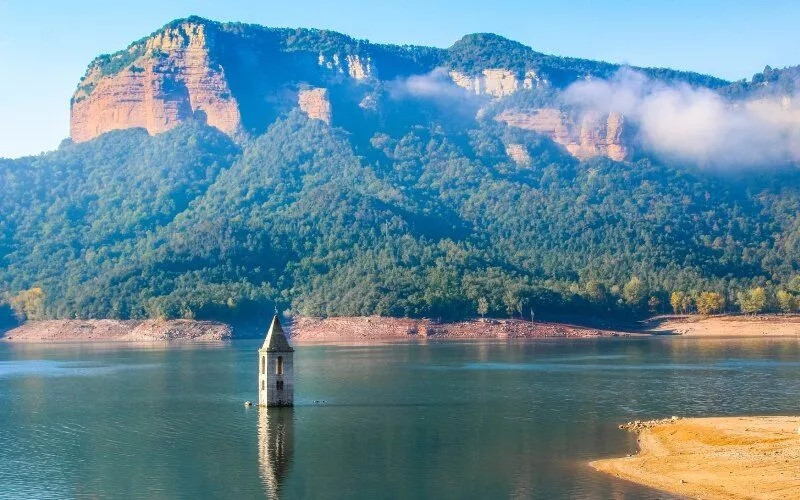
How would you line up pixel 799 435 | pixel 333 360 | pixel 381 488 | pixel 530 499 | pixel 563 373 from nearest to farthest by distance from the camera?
pixel 530 499 < pixel 381 488 < pixel 799 435 < pixel 563 373 < pixel 333 360

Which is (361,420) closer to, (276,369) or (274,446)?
(276,369)

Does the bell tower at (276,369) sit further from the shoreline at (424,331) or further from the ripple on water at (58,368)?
the shoreline at (424,331)

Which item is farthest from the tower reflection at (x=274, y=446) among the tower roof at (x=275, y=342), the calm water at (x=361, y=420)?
the tower roof at (x=275, y=342)

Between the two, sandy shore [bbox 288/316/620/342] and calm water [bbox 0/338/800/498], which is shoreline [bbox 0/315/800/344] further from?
calm water [bbox 0/338/800/498]

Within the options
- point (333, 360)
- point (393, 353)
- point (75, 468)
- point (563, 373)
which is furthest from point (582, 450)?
point (393, 353)

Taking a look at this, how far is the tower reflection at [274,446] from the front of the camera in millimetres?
53406

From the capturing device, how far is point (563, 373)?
10881cm

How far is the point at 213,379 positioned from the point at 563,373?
35266 mm

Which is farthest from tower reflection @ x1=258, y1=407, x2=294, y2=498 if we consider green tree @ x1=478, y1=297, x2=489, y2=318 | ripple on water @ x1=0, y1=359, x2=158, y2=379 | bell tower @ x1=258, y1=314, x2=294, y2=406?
green tree @ x1=478, y1=297, x2=489, y2=318

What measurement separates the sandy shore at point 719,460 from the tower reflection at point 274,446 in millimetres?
16499

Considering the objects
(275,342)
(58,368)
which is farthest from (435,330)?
(275,342)

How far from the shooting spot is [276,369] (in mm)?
74062

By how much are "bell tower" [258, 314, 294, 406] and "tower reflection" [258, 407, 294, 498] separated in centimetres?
83

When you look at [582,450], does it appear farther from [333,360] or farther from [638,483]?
[333,360]
